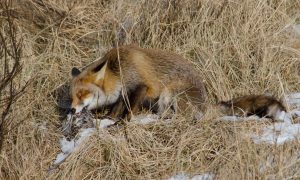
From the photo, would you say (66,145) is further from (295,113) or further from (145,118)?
(295,113)

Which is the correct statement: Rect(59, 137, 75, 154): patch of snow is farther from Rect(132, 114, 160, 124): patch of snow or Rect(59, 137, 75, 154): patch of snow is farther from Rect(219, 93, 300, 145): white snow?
Rect(219, 93, 300, 145): white snow

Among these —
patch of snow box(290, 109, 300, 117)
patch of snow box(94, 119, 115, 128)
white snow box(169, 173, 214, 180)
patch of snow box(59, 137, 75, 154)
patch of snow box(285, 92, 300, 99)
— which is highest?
patch of snow box(94, 119, 115, 128)

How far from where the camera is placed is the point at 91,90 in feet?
18.9

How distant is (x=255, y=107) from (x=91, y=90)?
1.62 metres

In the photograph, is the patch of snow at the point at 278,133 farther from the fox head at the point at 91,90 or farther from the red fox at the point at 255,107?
the fox head at the point at 91,90

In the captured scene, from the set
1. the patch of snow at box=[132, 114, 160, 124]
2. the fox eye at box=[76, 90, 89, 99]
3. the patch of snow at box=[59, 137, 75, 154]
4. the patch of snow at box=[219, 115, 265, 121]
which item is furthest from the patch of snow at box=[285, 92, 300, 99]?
the patch of snow at box=[59, 137, 75, 154]

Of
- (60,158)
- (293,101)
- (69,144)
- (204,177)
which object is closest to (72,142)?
(69,144)

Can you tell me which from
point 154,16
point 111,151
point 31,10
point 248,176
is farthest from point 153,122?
point 31,10

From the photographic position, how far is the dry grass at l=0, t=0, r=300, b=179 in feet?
16.5

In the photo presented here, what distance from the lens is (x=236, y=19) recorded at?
6812 mm

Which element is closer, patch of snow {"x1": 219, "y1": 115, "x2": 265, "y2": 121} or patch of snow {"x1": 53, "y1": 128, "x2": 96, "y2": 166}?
patch of snow {"x1": 53, "y1": 128, "x2": 96, "y2": 166}

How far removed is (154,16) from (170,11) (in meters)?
0.20

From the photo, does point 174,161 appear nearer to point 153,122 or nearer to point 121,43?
point 153,122

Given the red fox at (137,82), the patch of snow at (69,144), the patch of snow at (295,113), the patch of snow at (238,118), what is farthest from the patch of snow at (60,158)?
the patch of snow at (295,113)
